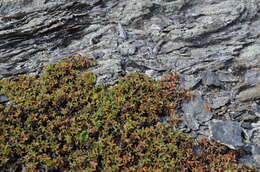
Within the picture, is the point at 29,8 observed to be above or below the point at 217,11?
above

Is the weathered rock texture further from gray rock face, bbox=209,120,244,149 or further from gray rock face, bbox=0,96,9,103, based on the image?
gray rock face, bbox=0,96,9,103

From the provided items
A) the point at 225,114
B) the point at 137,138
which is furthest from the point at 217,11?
the point at 137,138

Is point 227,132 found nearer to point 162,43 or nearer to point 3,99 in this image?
point 162,43

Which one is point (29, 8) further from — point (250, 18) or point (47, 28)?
point (250, 18)

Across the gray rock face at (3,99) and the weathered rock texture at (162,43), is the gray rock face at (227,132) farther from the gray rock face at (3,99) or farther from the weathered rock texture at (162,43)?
the gray rock face at (3,99)

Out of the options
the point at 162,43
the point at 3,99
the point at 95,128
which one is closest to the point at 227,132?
the point at 95,128

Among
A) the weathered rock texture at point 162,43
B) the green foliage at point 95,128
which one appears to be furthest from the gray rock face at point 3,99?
the weathered rock texture at point 162,43
